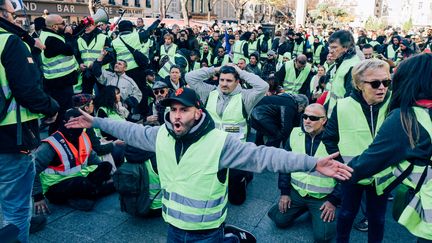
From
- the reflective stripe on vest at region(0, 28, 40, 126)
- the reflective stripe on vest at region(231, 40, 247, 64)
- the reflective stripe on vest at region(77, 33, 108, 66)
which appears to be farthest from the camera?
the reflective stripe on vest at region(231, 40, 247, 64)

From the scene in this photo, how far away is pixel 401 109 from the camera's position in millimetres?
2080

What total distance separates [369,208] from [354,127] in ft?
2.32

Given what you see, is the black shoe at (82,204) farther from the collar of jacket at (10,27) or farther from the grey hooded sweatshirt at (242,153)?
the collar of jacket at (10,27)

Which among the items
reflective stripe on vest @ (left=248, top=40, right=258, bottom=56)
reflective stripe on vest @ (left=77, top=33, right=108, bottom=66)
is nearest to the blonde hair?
reflective stripe on vest @ (left=77, top=33, right=108, bottom=66)

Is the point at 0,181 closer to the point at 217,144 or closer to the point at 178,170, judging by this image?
the point at 178,170

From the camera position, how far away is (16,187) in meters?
2.69

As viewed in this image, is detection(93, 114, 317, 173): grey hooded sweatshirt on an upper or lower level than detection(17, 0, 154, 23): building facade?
lower

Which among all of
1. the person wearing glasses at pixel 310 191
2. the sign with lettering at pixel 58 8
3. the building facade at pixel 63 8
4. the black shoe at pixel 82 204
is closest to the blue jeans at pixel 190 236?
the person wearing glasses at pixel 310 191

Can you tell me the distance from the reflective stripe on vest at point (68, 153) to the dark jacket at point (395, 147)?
10.2 ft

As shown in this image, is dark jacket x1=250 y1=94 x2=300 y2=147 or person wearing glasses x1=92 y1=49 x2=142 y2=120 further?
person wearing glasses x1=92 y1=49 x2=142 y2=120

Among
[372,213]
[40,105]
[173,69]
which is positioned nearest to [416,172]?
[372,213]

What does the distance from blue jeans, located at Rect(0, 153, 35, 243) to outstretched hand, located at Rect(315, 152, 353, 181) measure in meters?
2.12

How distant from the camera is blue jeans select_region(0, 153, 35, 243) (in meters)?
2.66

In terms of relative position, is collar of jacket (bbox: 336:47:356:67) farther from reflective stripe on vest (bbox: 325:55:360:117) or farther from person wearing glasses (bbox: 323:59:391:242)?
person wearing glasses (bbox: 323:59:391:242)
